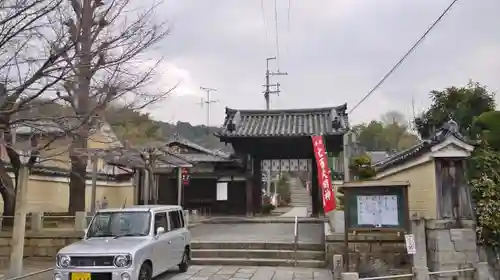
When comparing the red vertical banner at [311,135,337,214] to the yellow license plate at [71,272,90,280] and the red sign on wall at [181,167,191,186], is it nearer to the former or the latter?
the yellow license plate at [71,272,90,280]

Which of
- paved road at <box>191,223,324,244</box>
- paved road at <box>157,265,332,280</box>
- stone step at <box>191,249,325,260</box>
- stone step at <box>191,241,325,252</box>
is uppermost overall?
paved road at <box>191,223,324,244</box>

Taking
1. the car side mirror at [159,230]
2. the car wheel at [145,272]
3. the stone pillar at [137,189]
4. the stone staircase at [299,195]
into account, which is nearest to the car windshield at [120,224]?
the car side mirror at [159,230]

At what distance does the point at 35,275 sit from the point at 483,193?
423 inches

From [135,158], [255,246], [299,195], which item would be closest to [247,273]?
[255,246]

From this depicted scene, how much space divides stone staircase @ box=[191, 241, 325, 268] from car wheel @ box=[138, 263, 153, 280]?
12.1 ft

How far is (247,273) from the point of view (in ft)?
35.8

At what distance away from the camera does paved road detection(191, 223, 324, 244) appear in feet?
45.8

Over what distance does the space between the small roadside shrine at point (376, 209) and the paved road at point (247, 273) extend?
99 centimetres

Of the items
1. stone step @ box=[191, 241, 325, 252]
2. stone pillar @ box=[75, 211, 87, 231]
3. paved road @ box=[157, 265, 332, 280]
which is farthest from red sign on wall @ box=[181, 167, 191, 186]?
paved road @ box=[157, 265, 332, 280]

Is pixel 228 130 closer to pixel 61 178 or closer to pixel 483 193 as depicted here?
pixel 61 178

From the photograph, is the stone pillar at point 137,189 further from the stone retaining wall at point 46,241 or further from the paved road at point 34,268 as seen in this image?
the paved road at point 34,268

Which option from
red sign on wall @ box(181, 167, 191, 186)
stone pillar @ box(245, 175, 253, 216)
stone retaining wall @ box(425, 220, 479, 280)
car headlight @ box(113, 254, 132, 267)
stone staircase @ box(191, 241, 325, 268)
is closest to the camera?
car headlight @ box(113, 254, 132, 267)

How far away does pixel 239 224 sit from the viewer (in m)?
19.7

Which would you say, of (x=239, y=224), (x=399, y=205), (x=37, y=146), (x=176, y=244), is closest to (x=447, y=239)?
(x=399, y=205)
